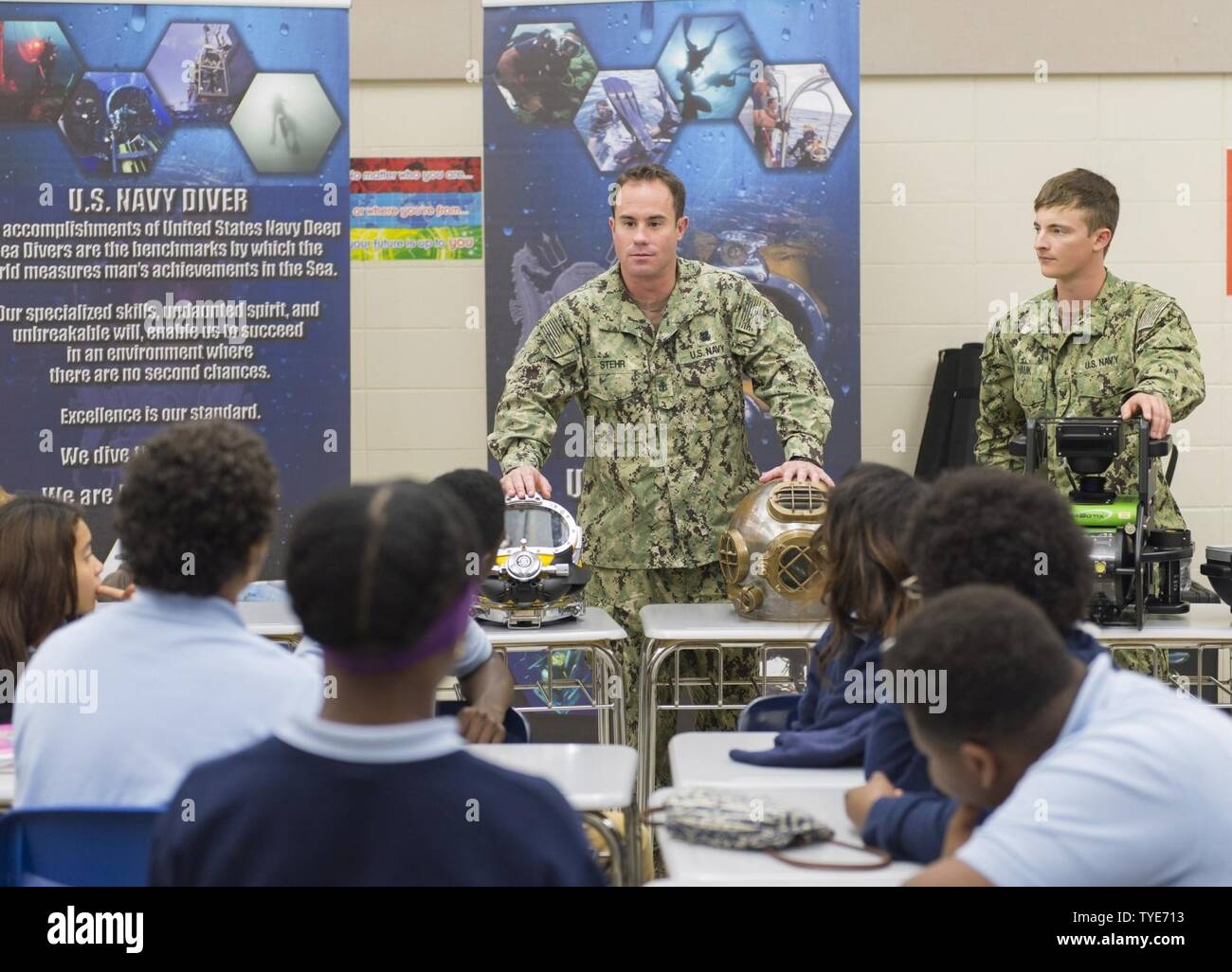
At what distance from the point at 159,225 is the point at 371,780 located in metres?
4.11

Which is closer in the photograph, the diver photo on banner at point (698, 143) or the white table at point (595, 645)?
the white table at point (595, 645)

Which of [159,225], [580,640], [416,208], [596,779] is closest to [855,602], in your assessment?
[596,779]

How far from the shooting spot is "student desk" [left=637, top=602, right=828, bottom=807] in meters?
3.52

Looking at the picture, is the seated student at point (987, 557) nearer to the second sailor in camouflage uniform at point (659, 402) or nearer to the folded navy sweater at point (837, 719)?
the folded navy sweater at point (837, 719)

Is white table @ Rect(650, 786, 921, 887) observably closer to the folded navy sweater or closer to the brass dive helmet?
the folded navy sweater

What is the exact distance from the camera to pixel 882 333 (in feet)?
18.5

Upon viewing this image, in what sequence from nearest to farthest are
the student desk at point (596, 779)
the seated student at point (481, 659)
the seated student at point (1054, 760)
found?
the seated student at point (1054, 760), the student desk at point (596, 779), the seated student at point (481, 659)

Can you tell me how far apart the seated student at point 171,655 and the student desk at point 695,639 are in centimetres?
182

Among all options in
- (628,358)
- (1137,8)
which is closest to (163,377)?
(628,358)

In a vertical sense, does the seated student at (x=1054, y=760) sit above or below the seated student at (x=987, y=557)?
below

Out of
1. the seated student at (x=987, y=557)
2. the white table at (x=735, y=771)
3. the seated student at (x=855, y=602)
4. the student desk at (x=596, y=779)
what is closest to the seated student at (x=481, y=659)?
the student desk at (x=596, y=779)

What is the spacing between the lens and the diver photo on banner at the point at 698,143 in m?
5.04

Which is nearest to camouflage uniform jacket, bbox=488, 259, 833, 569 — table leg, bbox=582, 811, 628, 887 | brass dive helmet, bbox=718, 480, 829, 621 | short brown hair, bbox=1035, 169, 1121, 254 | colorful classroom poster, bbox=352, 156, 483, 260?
brass dive helmet, bbox=718, 480, 829, 621
